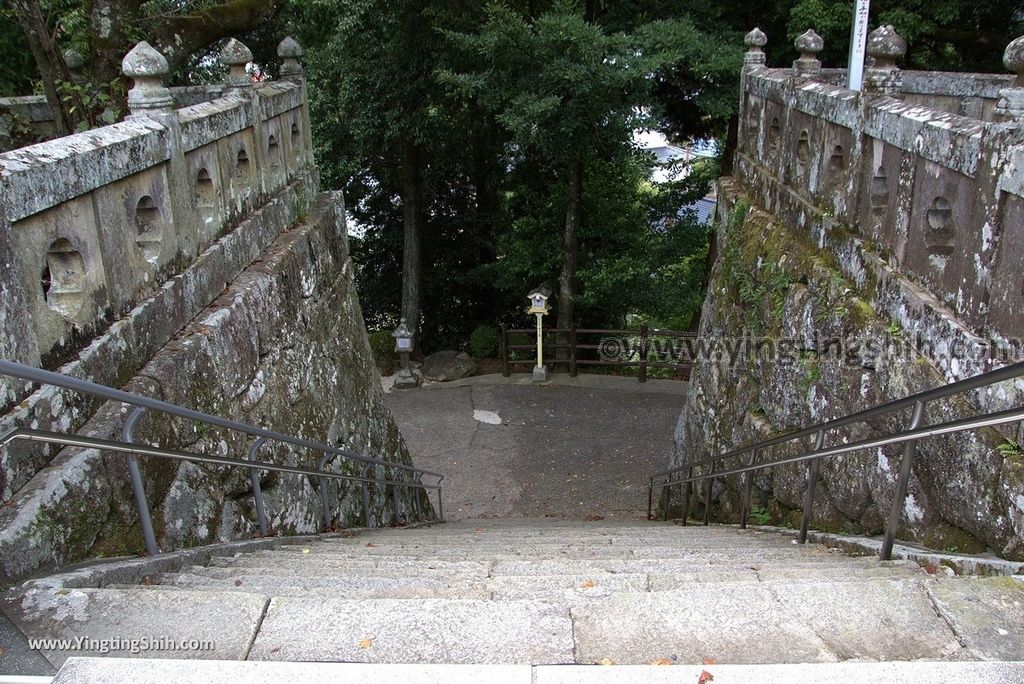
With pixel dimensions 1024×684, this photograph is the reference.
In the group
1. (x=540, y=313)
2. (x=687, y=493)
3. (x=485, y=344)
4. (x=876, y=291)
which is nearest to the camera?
(x=876, y=291)

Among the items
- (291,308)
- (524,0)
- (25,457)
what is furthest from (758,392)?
(524,0)

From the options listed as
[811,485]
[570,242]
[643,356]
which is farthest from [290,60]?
[643,356]

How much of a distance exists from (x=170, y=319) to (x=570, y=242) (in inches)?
428

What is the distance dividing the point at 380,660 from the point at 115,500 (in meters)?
1.96

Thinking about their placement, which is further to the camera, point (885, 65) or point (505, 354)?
point (505, 354)

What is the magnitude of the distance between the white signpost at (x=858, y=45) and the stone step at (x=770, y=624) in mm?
5082

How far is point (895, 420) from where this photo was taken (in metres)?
4.69

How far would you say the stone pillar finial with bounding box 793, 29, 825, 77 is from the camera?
301 inches

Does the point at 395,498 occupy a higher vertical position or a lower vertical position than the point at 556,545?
lower

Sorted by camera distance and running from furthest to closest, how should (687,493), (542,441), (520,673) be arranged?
(542,441) → (687,493) → (520,673)

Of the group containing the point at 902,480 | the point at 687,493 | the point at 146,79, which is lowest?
the point at 687,493

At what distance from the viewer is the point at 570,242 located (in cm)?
1513

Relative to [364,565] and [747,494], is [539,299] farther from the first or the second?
[364,565]

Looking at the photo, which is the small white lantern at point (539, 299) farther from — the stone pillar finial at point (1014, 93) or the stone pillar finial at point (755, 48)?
the stone pillar finial at point (1014, 93)
